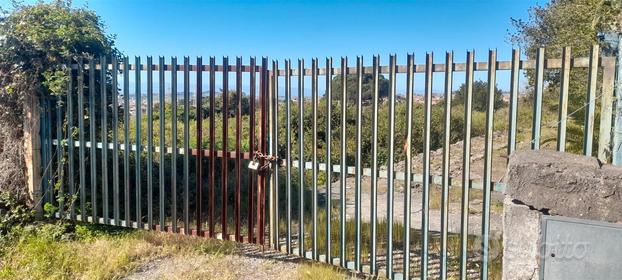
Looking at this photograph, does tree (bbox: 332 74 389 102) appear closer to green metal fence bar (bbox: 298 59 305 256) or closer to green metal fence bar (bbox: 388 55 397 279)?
green metal fence bar (bbox: 388 55 397 279)

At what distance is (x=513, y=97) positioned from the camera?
3387mm

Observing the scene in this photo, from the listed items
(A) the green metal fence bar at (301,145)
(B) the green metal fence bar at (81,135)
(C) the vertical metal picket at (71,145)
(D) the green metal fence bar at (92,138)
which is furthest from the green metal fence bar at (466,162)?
(C) the vertical metal picket at (71,145)

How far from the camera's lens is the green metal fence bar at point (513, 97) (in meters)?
3.38

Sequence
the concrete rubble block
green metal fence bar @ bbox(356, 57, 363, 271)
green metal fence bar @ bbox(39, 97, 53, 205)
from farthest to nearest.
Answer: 1. green metal fence bar @ bbox(39, 97, 53, 205)
2. green metal fence bar @ bbox(356, 57, 363, 271)
3. the concrete rubble block

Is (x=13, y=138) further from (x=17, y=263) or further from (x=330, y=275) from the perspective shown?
(x=330, y=275)

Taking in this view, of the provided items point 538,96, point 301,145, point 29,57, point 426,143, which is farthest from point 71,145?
point 538,96

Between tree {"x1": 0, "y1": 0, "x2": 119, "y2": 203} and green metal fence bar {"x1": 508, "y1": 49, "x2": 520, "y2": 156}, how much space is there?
464cm

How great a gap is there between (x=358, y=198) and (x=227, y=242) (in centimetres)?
195

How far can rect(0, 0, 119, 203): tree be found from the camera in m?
5.67

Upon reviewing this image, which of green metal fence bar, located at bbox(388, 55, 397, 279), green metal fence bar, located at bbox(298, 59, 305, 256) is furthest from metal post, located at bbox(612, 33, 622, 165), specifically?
green metal fence bar, located at bbox(298, 59, 305, 256)

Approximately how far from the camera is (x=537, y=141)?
3330 mm

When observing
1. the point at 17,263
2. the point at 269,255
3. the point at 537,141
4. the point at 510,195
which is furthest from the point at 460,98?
the point at 17,263

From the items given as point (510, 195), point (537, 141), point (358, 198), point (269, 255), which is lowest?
point (269, 255)

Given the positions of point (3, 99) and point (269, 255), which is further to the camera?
point (3, 99)
